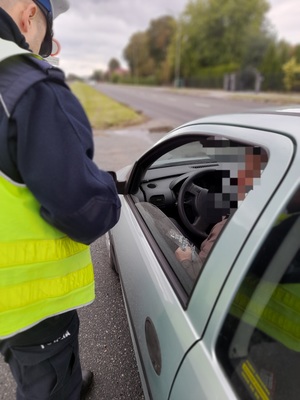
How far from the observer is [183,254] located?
1.58 metres

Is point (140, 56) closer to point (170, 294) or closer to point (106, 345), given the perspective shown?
point (106, 345)

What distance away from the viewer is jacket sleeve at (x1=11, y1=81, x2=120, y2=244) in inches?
35.4

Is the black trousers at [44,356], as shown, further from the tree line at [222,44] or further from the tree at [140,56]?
the tree at [140,56]

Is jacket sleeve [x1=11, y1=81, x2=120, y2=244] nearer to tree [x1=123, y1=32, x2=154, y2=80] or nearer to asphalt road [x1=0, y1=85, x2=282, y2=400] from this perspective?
asphalt road [x1=0, y1=85, x2=282, y2=400]

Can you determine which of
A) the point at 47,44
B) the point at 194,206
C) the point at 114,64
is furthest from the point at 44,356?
the point at 114,64

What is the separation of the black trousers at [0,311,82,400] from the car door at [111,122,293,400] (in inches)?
13.5

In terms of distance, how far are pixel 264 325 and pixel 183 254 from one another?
0.64m

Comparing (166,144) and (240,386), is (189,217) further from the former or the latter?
(240,386)

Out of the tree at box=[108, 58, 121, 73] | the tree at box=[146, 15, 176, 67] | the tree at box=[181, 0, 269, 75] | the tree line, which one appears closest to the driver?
the tree line

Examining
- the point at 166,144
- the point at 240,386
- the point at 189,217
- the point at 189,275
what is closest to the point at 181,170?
the point at 189,217

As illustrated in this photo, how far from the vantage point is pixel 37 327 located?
1186 millimetres

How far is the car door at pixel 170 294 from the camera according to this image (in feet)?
3.07

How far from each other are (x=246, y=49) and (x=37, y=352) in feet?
168

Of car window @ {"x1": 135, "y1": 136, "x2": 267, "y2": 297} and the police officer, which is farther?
car window @ {"x1": 135, "y1": 136, "x2": 267, "y2": 297}
